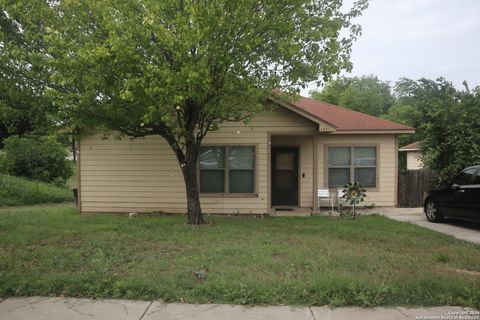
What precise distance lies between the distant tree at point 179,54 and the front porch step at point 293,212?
4.08 meters

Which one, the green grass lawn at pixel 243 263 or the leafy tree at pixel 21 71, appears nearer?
the green grass lawn at pixel 243 263

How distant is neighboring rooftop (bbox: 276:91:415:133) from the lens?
12758mm

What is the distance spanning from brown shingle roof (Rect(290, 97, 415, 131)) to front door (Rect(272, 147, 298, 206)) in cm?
168

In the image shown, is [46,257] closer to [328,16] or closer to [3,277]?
[3,277]

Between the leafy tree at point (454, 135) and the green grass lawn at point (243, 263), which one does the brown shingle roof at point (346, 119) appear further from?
the green grass lawn at point (243, 263)

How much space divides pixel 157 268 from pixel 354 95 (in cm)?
3853

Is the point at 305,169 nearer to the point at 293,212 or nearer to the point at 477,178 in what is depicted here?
the point at 293,212

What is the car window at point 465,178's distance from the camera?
9.41 m

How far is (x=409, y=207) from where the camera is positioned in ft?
43.9

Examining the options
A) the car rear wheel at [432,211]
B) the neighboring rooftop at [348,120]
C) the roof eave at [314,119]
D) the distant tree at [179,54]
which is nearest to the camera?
the distant tree at [179,54]

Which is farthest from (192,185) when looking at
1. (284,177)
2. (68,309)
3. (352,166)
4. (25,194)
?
(25,194)

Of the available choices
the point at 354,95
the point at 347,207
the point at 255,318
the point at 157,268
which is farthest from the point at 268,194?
the point at 354,95

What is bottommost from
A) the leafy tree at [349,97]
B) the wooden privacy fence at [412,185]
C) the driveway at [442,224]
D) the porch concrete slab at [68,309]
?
the porch concrete slab at [68,309]

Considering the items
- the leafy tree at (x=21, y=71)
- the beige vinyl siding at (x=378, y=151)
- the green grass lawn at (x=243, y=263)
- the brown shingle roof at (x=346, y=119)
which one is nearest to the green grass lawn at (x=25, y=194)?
the green grass lawn at (x=243, y=263)
